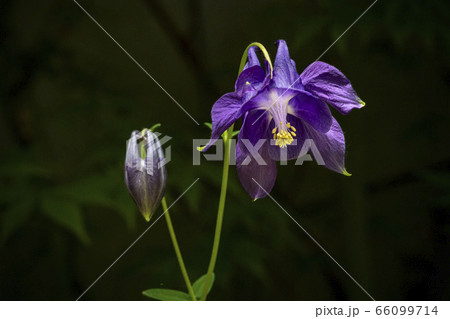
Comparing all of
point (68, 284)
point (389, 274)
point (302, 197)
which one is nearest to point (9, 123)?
point (68, 284)

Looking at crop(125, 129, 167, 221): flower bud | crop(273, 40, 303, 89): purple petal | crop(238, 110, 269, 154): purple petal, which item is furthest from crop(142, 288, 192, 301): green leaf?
crop(273, 40, 303, 89): purple petal

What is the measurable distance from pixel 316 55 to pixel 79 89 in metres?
0.66

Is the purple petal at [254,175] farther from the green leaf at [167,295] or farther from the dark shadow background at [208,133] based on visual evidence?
the dark shadow background at [208,133]

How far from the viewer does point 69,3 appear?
141cm

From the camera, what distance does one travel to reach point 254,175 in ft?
2.63

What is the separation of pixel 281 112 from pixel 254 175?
11cm

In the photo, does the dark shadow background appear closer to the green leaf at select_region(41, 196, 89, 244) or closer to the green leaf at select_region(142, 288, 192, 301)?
the green leaf at select_region(41, 196, 89, 244)

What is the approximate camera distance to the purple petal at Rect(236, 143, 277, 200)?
2.61 ft

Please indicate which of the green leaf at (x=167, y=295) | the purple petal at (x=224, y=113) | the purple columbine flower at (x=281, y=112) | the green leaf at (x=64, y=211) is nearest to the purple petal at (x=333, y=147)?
the purple columbine flower at (x=281, y=112)

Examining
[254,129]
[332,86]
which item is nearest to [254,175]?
[254,129]

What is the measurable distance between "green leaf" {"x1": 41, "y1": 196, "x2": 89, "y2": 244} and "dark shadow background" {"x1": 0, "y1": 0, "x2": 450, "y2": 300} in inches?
3.6

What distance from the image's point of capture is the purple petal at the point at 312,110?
Answer: 74 centimetres

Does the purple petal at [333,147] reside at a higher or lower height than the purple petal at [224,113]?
lower

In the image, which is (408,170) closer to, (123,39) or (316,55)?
(316,55)
